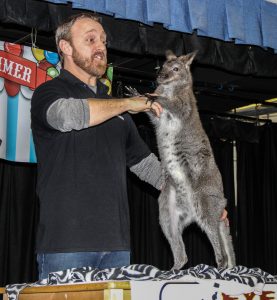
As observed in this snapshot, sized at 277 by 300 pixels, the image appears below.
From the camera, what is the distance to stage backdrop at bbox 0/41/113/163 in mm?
4848

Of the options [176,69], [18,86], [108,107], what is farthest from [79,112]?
[18,86]

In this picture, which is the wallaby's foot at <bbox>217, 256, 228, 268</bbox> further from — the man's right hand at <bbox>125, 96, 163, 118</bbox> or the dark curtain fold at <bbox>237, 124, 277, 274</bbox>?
the dark curtain fold at <bbox>237, 124, 277, 274</bbox>

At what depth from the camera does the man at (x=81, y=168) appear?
97.7 inches

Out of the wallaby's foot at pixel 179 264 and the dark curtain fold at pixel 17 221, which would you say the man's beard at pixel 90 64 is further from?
the dark curtain fold at pixel 17 221

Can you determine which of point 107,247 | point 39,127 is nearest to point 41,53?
point 39,127

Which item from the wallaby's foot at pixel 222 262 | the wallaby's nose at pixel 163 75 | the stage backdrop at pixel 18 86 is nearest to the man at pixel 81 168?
the wallaby's foot at pixel 222 262

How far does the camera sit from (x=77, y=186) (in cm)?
257

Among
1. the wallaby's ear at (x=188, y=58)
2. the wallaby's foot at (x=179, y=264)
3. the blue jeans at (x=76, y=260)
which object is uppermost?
the wallaby's ear at (x=188, y=58)

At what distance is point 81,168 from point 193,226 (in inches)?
167

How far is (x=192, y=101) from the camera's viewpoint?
412cm

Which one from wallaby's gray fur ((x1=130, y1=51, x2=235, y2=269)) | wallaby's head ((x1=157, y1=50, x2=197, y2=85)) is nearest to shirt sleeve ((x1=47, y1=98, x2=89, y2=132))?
wallaby's gray fur ((x1=130, y1=51, x2=235, y2=269))

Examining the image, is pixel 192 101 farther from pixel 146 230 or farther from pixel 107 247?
pixel 146 230

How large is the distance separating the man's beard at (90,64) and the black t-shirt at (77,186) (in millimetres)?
152

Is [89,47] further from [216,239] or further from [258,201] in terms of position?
[258,201]
